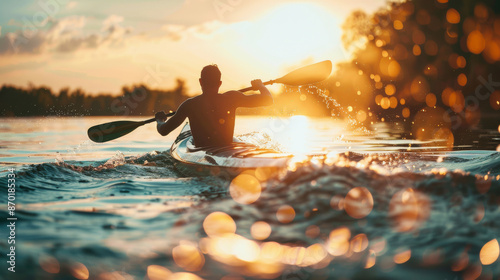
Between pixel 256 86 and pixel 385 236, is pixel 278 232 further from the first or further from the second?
pixel 256 86

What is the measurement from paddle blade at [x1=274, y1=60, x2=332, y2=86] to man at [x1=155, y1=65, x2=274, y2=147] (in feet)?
6.29

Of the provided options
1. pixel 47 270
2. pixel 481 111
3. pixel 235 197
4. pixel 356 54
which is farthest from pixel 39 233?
pixel 356 54

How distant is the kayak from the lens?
424 cm

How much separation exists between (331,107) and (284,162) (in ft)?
118

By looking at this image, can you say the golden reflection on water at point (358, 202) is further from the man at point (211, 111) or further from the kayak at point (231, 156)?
the man at point (211, 111)

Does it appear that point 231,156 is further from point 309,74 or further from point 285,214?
point 309,74

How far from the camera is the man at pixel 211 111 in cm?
539

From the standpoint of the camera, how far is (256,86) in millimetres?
6336

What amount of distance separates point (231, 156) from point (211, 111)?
3.17 ft

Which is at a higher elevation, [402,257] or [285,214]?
[285,214]

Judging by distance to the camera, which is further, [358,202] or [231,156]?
[231,156]

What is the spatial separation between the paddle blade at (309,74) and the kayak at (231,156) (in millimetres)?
2300

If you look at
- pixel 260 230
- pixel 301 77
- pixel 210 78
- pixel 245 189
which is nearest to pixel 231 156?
pixel 245 189

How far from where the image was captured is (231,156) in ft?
15.2
